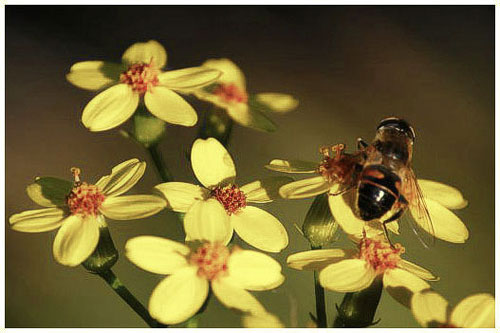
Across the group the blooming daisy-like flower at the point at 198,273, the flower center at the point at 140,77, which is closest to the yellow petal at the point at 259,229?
the blooming daisy-like flower at the point at 198,273

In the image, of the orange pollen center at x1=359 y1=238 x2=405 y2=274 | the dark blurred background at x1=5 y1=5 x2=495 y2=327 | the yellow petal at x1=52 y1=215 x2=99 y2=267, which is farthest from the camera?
the dark blurred background at x1=5 y1=5 x2=495 y2=327

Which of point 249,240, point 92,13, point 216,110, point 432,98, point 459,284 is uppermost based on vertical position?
point 92,13

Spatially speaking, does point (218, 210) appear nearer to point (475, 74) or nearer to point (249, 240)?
point (249, 240)

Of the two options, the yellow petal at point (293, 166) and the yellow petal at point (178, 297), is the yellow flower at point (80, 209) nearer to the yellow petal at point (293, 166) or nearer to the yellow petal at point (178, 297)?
the yellow petal at point (178, 297)

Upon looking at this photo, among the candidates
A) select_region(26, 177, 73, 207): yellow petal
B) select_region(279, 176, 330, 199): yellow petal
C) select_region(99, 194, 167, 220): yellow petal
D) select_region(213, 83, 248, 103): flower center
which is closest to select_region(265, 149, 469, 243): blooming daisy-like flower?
select_region(279, 176, 330, 199): yellow petal

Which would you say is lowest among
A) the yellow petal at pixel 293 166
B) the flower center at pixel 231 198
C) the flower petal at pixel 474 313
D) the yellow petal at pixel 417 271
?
the flower petal at pixel 474 313

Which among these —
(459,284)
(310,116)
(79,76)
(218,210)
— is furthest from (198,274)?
(310,116)

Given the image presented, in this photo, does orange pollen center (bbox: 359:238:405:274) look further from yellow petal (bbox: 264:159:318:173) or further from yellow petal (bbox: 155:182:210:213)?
yellow petal (bbox: 155:182:210:213)
